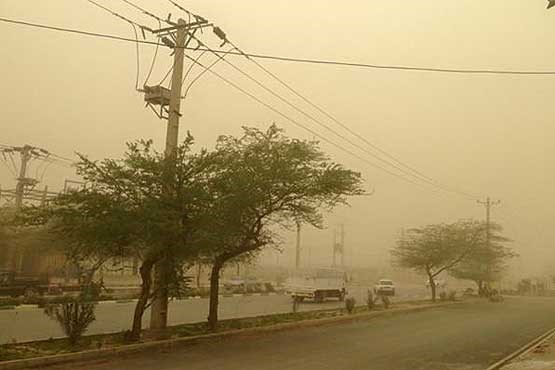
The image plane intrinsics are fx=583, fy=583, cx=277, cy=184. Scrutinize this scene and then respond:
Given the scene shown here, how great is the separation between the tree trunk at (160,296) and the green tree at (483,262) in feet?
126

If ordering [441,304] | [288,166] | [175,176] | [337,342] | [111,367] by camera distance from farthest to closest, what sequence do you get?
[441,304], [288,166], [337,342], [175,176], [111,367]

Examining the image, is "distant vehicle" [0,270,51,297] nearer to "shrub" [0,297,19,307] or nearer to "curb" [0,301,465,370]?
"shrub" [0,297,19,307]

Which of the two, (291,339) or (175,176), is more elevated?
(175,176)

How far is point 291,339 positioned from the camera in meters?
18.1

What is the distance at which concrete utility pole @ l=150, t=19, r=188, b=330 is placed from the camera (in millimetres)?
16344

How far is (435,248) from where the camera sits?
1684 inches

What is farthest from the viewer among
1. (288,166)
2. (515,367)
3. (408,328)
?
(408,328)

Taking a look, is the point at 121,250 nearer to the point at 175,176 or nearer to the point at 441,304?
the point at 175,176

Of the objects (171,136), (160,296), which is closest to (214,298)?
(160,296)

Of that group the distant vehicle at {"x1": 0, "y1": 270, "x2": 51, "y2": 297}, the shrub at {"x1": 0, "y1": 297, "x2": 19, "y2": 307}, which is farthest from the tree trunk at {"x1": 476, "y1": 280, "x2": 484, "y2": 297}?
the shrub at {"x1": 0, "y1": 297, "x2": 19, "y2": 307}

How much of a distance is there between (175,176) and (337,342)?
697 cm

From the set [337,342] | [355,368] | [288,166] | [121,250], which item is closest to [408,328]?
[337,342]

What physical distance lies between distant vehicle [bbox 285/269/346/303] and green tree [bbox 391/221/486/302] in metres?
5.92

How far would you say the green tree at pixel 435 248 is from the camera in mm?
42906
